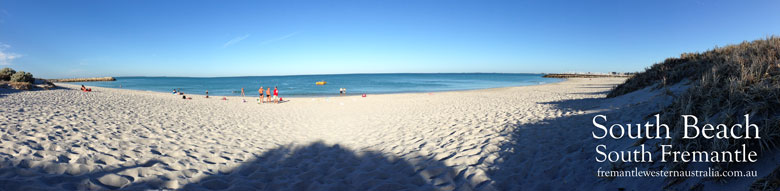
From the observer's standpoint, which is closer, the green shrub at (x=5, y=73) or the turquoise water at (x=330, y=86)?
the green shrub at (x=5, y=73)

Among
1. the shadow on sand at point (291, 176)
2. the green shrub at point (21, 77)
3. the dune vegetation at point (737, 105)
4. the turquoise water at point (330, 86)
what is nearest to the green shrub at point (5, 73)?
the green shrub at point (21, 77)

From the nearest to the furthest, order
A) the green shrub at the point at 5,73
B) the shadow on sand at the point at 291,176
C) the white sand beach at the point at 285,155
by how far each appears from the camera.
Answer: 1. the shadow on sand at the point at 291,176
2. the white sand beach at the point at 285,155
3. the green shrub at the point at 5,73

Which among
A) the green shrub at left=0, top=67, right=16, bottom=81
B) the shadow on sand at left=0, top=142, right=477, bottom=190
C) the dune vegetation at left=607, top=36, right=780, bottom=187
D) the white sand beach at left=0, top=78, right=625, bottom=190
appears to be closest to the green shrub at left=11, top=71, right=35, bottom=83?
the green shrub at left=0, top=67, right=16, bottom=81

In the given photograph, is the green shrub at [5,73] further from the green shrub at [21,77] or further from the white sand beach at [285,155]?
the white sand beach at [285,155]

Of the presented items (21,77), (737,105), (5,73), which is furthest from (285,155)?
(5,73)

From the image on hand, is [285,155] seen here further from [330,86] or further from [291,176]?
[330,86]

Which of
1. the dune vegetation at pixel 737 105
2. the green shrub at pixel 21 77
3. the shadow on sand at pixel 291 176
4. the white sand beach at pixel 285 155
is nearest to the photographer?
the dune vegetation at pixel 737 105

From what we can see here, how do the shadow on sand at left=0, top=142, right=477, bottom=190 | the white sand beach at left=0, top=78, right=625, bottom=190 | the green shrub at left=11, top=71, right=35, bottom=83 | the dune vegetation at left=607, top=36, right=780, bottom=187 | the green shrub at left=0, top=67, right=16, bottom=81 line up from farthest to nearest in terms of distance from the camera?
the green shrub at left=0, top=67, right=16, bottom=81 → the green shrub at left=11, top=71, right=35, bottom=83 → the white sand beach at left=0, top=78, right=625, bottom=190 → the shadow on sand at left=0, top=142, right=477, bottom=190 → the dune vegetation at left=607, top=36, right=780, bottom=187

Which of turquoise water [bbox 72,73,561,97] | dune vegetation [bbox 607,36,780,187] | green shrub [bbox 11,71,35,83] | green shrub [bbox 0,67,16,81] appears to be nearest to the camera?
dune vegetation [bbox 607,36,780,187]

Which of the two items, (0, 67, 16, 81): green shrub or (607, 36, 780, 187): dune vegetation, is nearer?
(607, 36, 780, 187): dune vegetation

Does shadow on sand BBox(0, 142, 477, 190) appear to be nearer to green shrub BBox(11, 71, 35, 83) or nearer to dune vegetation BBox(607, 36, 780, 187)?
dune vegetation BBox(607, 36, 780, 187)

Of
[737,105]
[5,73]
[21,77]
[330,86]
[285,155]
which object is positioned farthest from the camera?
[330,86]

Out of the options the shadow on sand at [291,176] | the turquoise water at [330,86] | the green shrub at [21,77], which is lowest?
the shadow on sand at [291,176]

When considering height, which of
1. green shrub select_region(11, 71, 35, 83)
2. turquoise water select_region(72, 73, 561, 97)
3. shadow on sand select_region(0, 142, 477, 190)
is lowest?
shadow on sand select_region(0, 142, 477, 190)
